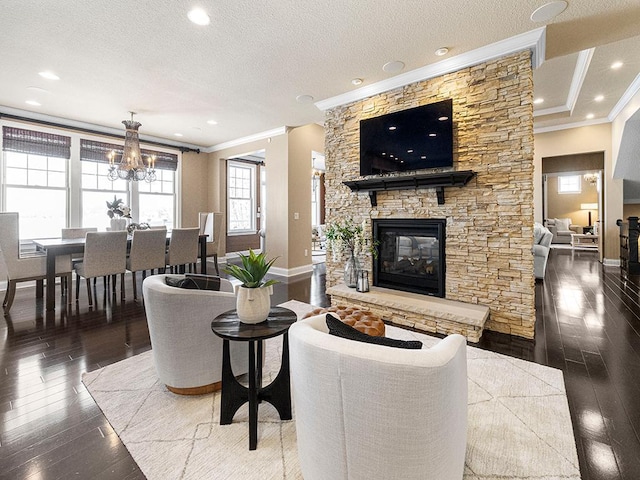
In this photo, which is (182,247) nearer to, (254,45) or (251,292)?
(254,45)

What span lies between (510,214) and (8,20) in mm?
4770

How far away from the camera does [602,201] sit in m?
7.13

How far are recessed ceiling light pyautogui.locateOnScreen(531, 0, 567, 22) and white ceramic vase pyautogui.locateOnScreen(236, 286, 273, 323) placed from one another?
3045 millimetres

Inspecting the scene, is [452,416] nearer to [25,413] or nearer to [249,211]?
[25,413]

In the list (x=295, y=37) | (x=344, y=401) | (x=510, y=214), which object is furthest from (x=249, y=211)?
(x=344, y=401)

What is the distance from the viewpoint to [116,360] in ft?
8.41

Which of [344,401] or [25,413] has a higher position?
[344,401]

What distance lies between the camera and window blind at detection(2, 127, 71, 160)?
4859mm

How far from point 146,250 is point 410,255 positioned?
11.8ft

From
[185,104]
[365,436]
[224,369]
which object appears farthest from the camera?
[185,104]

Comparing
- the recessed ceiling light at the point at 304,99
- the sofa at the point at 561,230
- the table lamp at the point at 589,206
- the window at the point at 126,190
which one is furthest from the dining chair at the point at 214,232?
the table lamp at the point at 589,206

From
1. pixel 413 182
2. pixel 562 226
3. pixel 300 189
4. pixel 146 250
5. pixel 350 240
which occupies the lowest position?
pixel 146 250

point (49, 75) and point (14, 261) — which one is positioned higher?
point (49, 75)

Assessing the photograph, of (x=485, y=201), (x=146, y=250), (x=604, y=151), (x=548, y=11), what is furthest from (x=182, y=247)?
(x=604, y=151)
